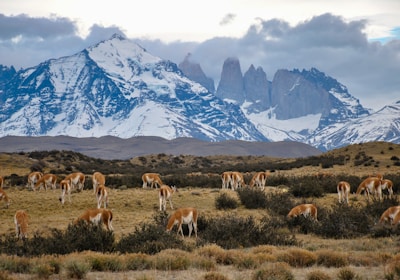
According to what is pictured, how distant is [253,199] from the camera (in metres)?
29.8

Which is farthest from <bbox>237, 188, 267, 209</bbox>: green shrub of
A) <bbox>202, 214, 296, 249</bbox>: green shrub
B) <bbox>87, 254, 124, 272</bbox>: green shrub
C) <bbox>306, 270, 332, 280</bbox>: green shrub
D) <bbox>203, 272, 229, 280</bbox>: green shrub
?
<bbox>203, 272, 229, 280</bbox>: green shrub

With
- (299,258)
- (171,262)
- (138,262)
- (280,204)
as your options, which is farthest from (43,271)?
(280,204)

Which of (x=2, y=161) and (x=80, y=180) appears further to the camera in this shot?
(x=2, y=161)

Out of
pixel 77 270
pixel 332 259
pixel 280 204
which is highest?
pixel 280 204

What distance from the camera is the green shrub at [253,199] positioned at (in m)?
29.4

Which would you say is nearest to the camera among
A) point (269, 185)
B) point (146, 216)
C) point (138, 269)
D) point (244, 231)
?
point (138, 269)

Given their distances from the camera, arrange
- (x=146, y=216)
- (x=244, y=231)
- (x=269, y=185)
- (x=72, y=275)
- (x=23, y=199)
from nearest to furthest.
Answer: (x=72, y=275) < (x=244, y=231) < (x=146, y=216) < (x=23, y=199) < (x=269, y=185)

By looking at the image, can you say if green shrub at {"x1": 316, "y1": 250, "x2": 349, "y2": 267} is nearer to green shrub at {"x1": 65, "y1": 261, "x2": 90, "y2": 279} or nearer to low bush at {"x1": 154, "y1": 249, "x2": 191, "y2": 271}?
low bush at {"x1": 154, "y1": 249, "x2": 191, "y2": 271}

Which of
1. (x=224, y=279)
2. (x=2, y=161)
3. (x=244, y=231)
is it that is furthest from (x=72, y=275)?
(x=2, y=161)

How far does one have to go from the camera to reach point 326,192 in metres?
35.3

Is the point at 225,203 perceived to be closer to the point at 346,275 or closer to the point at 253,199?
the point at 253,199

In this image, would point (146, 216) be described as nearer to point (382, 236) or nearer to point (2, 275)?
point (382, 236)

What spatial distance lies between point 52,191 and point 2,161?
93.4 feet

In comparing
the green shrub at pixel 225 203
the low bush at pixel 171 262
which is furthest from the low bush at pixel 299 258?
the green shrub at pixel 225 203
